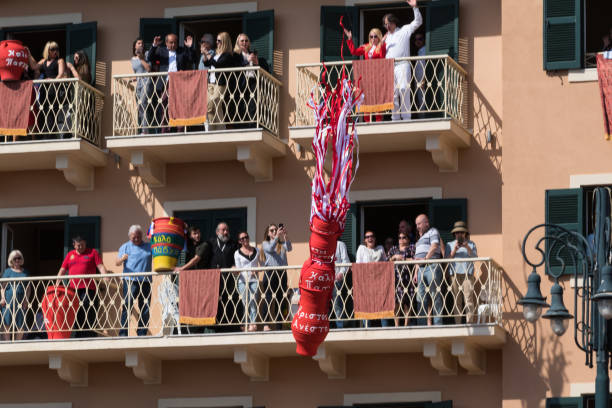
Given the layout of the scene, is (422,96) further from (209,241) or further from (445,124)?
(209,241)

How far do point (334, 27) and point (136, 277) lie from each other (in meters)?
5.23

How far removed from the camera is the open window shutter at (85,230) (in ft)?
91.4

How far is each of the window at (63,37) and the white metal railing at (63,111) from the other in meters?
0.89

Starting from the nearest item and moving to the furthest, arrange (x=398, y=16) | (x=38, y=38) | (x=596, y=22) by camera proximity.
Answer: (x=398, y=16) → (x=596, y=22) → (x=38, y=38)

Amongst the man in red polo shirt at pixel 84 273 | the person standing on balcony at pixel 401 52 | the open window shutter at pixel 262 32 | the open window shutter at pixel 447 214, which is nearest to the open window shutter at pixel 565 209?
the open window shutter at pixel 447 214

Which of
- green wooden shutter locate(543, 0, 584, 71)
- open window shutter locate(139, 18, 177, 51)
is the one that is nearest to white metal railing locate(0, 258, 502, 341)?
green wooden shutter locate(543, 0, 584, 71)

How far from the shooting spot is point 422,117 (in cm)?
2677

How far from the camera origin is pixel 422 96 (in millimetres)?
26734

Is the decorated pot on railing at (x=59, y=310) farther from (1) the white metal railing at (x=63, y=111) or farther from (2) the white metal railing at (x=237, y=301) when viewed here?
(1) the white metal railing at (x=63, y=111)

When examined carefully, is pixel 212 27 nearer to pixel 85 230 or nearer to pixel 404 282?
pixel 85 230

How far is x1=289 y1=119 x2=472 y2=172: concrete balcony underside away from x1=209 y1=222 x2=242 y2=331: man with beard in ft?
6.14

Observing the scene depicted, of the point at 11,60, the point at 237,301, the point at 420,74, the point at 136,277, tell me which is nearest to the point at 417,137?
the point at 420,74

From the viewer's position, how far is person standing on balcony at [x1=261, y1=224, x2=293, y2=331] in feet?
84.3

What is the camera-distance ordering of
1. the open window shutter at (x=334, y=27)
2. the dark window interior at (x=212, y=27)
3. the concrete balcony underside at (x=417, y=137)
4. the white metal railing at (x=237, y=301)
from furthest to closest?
the dark window interior at (x=212, y=27), the open window shutter at (x=334, y=27), the concrete balcony underside at (x=417, y=137), the white metal railing at (x=237, y=301)
